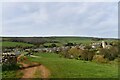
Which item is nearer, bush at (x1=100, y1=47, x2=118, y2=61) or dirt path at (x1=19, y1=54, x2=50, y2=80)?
dirt path at (x1=19, y1=54, x2=50, y2=80)

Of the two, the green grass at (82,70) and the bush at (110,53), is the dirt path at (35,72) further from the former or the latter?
the bush at (110,53)

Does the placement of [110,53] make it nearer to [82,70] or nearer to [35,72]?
[82,70]

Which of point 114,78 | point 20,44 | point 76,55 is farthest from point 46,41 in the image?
point 114,78

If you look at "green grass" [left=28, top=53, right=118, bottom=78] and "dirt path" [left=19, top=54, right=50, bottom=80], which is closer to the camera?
"dirt path" [left=19, top=54, right=50, bottom=80]

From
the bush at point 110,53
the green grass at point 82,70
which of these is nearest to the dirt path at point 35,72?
the green grass at point 82,70

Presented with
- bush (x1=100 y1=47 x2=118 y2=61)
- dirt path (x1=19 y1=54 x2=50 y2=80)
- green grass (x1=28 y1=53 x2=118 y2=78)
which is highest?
bush (x1=100 y1=47 x2=118 y2=61)

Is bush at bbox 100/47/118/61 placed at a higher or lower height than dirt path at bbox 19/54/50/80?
higher

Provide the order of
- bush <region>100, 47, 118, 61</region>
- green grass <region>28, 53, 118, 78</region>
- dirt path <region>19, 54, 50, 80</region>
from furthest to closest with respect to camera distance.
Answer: bush <region>100, 47, 118, 61</region> → green grass <region>28, 53, 118, 78</region> → dirt path <region>19, 54, 50, 80</region>

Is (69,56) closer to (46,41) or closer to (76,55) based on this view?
(76,55)

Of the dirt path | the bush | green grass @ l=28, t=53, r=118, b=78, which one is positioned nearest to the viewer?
the dirt path

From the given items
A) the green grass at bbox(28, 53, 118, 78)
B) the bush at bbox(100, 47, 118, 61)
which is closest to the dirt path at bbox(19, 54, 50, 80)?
the green grass at bbox(28, 53, 118, 78)

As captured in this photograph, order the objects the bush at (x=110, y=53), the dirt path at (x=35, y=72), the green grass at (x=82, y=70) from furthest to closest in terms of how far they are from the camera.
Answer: the bush at (x=110, y=53) < the green grass at (x=82, y=70) < the dirt path at (x=35, y=72)

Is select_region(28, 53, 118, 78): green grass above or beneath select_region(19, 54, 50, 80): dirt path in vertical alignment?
beneath

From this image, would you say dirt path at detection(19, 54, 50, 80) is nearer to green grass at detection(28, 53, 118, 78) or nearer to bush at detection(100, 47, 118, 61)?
green grass at detection(28, 53, 118, 78)
